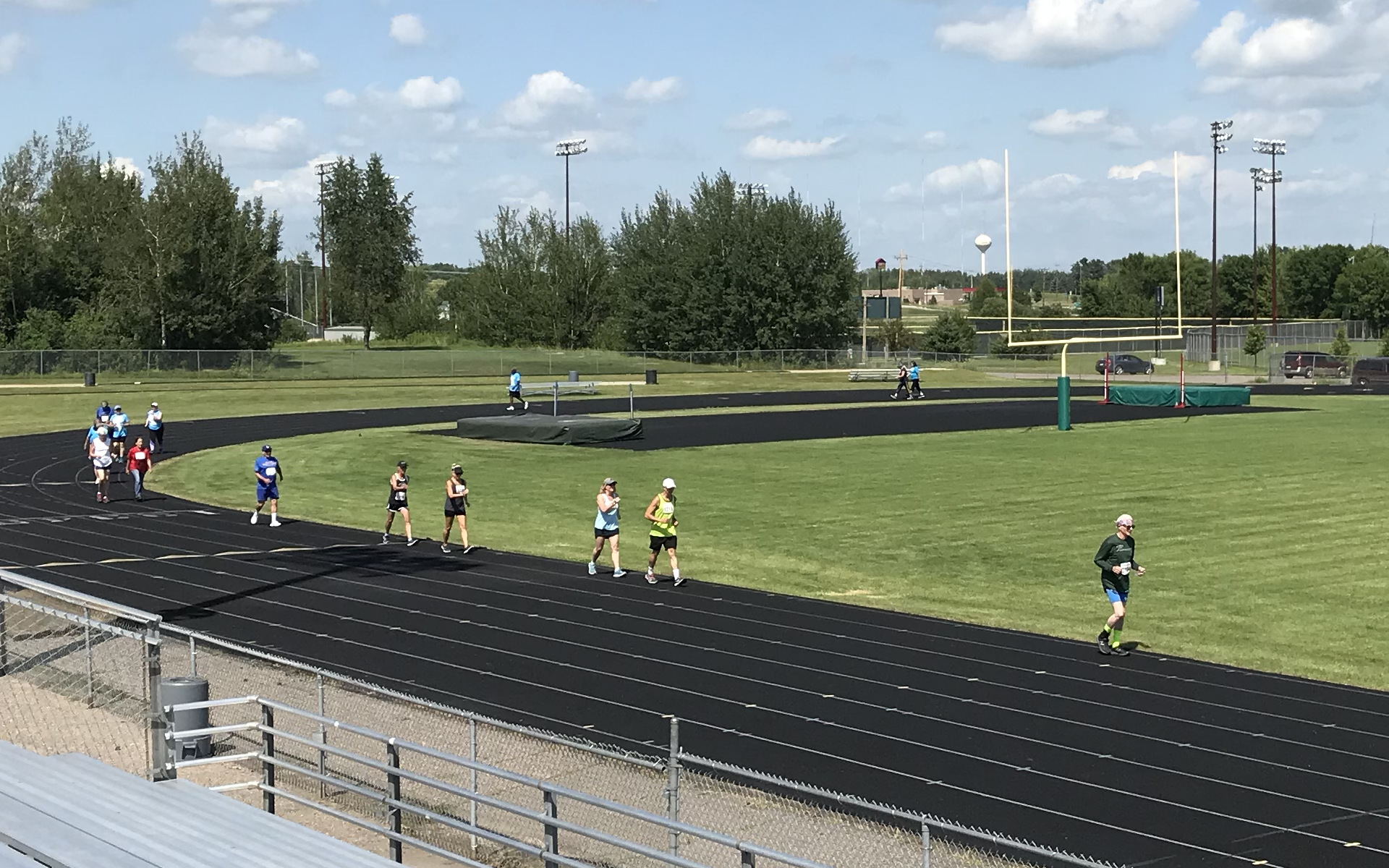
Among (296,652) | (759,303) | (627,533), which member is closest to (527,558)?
(627,533)

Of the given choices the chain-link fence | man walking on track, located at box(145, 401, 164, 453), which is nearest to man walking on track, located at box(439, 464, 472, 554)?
the chain-link fence

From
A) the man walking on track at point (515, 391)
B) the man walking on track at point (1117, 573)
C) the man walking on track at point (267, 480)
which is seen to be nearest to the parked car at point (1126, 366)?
the man walking on track at point (515, 391)

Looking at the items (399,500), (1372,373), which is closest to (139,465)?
(399,500)

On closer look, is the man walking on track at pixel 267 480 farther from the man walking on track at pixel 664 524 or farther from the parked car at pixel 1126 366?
the parked car at pixel 1126 366

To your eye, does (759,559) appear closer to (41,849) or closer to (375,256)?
(41,849)

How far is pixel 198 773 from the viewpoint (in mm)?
12914

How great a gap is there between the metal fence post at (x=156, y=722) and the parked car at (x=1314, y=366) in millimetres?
89167

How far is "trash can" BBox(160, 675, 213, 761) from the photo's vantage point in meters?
12.5

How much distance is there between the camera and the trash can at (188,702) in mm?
12492

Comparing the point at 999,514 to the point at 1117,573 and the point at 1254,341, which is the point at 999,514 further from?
the point at 1254,341

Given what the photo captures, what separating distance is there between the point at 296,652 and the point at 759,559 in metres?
10.6

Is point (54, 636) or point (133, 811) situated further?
point (54, 636)

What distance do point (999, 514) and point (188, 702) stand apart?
75.8 ft

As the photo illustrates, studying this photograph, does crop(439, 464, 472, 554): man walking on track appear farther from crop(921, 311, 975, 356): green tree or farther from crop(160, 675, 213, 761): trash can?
crop(921, 311, 975, 356): green tree
